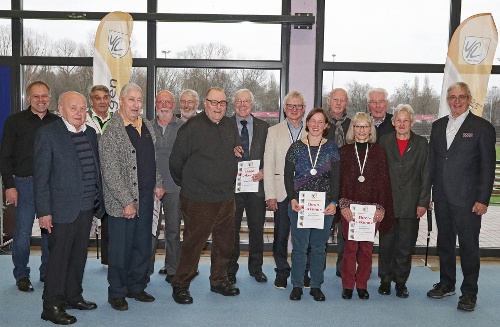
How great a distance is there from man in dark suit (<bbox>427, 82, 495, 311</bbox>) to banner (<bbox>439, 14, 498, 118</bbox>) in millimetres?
1203

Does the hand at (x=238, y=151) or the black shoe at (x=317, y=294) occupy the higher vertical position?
the hand at (x=238, y=151)

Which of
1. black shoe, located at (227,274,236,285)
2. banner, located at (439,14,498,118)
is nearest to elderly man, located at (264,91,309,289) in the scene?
black shoe, located at (227,274,236,285)

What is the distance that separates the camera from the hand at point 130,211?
3.62m

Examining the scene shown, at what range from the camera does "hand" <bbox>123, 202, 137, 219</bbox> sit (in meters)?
3.62

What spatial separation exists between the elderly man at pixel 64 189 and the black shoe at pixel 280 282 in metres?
1.70

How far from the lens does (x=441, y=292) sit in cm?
424

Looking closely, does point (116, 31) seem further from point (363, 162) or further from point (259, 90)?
point (363, 162)

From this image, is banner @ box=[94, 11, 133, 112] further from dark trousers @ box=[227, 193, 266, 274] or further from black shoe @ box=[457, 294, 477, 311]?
black shoe @ box=[457, 294, 477, 311]

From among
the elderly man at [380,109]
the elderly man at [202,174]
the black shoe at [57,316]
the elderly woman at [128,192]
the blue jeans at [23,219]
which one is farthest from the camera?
the elderly man at [380,109]

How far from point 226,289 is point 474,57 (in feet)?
11.5

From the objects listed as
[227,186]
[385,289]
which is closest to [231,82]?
[227,186]

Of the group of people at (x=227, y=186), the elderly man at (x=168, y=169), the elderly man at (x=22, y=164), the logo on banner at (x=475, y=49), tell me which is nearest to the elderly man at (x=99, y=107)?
the group of people at (x=227, y=186)

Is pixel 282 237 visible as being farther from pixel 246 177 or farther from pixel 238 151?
pixel 238 151

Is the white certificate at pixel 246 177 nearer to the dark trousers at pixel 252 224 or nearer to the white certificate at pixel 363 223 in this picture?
the dark trousers at pixel 252 224
